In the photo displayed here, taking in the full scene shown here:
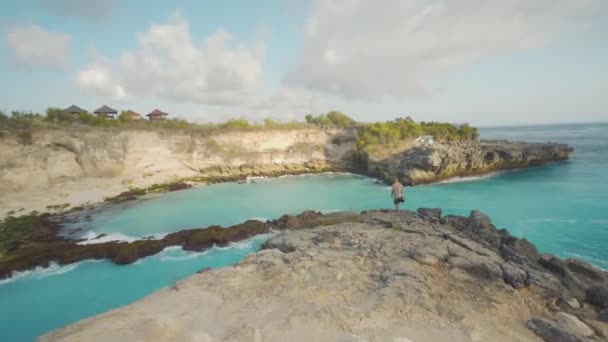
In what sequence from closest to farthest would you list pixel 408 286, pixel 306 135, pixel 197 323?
pixel 197 323, pixel 408 286, pixel 306 135

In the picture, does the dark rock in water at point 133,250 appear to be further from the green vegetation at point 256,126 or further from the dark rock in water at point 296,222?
the green vegetation at point 256,126

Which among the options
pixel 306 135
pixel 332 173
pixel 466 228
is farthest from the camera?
pixel 306 135

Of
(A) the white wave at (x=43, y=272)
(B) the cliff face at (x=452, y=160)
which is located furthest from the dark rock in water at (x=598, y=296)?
(B) the cliff face at (x=452, y=160)

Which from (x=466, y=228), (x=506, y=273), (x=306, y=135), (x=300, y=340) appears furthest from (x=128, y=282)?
(x=306, y=135)

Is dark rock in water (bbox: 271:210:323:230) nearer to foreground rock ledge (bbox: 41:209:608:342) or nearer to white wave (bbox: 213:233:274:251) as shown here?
white wave (bbox: 213:233:274:251)

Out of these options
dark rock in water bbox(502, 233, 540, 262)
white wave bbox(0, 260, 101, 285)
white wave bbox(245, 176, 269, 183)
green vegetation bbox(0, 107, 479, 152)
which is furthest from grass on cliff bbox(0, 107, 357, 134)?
dark rock in water bbox(502, 233, 540, 262)

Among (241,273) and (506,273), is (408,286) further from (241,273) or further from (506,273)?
(241,273)

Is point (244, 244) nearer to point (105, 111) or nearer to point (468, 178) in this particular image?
point (468, 178)
